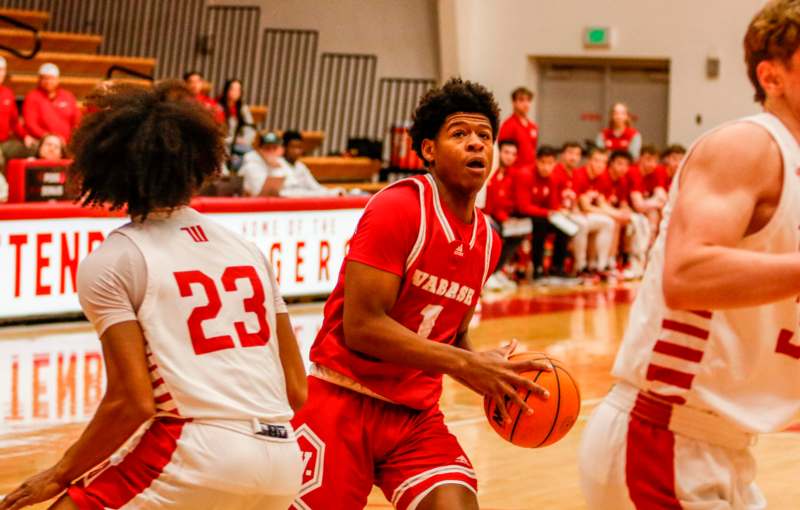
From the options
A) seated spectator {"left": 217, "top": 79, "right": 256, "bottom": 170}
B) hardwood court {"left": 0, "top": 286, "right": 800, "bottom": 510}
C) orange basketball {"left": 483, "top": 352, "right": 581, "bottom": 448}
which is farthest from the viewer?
seated spectator {"left": 217, "top": 79, "right": 256, "bottom": 170}

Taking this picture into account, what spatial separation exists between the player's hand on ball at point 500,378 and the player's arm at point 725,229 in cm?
112

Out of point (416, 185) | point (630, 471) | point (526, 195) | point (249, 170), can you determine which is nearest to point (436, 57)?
point (526, 195)

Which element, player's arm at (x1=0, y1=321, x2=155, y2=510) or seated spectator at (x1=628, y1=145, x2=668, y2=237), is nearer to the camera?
player's arm at (x1=0, y1=321, x2=155, y2=510)

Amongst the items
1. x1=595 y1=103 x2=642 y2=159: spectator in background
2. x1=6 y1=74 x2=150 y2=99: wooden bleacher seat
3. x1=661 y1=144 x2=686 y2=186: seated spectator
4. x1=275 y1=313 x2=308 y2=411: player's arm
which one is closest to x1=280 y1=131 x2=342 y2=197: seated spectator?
x1=6 y1=74 x2=150 y2=99: wooden bleacher seat

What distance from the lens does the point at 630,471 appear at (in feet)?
9.90

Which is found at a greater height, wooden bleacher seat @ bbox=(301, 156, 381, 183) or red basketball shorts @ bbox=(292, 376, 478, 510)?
wooden bleacher seat @ bbox=(301, 156, 381, 183)

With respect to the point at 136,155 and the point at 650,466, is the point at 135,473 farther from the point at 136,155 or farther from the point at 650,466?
the point at 650,466

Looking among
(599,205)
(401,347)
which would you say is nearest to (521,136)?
(599,205)

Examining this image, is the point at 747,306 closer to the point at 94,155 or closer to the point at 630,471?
the point at 630,471

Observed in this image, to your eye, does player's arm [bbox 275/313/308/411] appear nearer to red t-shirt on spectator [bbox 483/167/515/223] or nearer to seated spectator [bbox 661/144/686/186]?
red t-shirt on spectator [bbox 483/167/515/223]

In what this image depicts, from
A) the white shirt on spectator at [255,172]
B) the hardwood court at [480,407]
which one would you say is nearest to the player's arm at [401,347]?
the hardwood court at [480,407]

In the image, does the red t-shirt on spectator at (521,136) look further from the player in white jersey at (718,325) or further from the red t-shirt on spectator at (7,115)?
the player in white jersey at (718,325)

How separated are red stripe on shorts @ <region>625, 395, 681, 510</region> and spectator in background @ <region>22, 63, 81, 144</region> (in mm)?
12392

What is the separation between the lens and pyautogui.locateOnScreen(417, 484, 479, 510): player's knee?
161 inches
